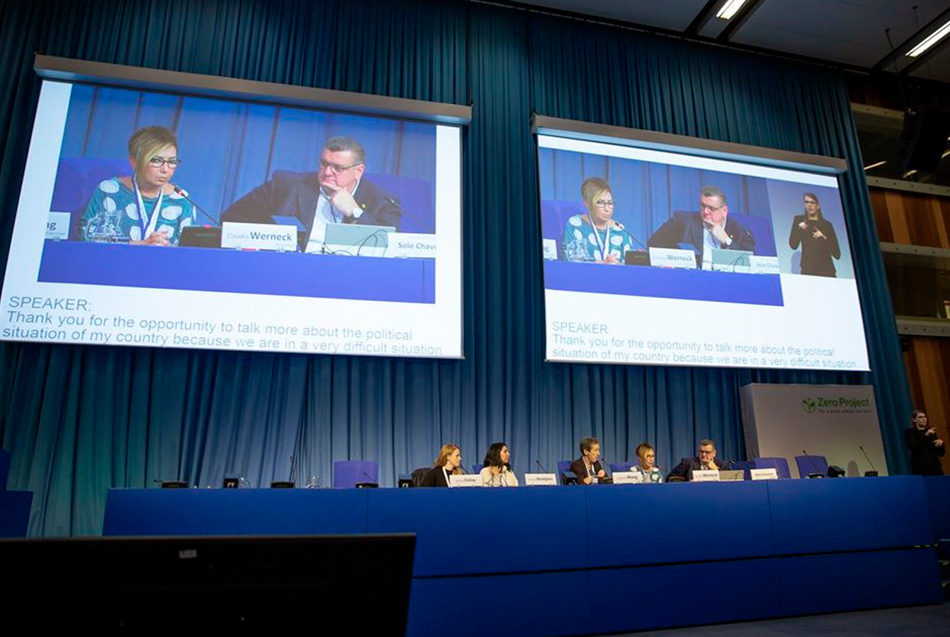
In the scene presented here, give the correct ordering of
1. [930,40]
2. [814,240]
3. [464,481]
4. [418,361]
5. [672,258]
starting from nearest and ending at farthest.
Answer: [464,481] < [418,361] < [672,258] < [814,240] < [930,40]

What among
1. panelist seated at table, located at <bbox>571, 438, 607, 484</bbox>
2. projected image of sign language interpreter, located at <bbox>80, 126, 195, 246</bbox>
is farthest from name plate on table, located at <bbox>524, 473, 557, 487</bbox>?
projected image of sign language interpreter, located at <bbox>80, 126, 195, 246</bbox>

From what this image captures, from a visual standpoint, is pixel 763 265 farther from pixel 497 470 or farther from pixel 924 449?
pixel 497 470

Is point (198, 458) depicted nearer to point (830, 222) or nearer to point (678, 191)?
point (678, 191)

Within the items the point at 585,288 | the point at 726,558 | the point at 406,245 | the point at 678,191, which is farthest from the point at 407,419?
the point at 678,191

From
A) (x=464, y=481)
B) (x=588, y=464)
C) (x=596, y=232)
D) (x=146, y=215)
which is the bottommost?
(x=464, y=481)

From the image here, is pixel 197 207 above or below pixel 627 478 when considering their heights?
above

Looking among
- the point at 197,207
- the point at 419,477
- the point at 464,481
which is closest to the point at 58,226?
the point at 197,207

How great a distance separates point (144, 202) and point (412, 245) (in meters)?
2.17

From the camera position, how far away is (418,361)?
5875mm

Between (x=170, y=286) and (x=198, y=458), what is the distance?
1.38 meters

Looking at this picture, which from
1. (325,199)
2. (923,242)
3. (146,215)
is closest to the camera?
(146,215)

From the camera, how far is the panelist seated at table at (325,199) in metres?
5.55

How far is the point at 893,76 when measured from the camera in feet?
28.5

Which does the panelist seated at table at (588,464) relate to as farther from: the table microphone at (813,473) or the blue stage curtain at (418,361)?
the table microphone at (813,473)
